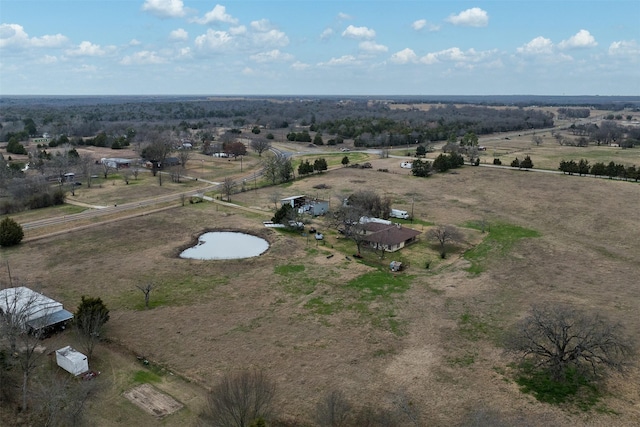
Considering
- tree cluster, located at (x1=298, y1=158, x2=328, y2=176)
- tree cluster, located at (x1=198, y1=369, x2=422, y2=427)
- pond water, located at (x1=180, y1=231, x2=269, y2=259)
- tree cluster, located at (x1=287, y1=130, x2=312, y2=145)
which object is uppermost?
tree cluster, located at (x1=287, y1=130, x2=312, y2=145)

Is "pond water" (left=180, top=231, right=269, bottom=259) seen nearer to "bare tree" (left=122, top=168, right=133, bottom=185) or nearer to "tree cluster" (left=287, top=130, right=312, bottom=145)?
"bare tree" (left=122, top=168, right=133, bottom=185)

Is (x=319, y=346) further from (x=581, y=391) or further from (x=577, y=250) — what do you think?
(x=577, y=250)

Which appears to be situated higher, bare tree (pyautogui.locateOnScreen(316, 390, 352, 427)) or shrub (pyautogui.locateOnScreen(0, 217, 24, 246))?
shrub (pyautogui.locateOnScreen(0, 217, 24, 246))

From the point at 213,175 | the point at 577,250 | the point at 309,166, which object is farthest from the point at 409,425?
the point at 213,175

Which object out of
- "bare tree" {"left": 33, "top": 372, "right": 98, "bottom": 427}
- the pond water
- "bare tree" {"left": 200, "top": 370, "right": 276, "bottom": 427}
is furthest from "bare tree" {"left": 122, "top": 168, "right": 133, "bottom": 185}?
"bare tree" {"left": 200, "top": 370, "right": 276, "bottom": 427}

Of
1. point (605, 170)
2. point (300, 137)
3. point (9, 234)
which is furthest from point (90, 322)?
point (300, 137)

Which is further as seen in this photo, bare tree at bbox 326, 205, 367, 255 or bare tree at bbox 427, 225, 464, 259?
bare tree at bbox 326, 205, 367, 255

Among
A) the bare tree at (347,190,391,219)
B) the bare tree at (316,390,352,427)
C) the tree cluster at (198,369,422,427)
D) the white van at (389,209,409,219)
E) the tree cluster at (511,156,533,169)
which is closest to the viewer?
the tree cluster at (198,369,422,427)

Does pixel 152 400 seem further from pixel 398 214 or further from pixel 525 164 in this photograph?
pixel 525 164
